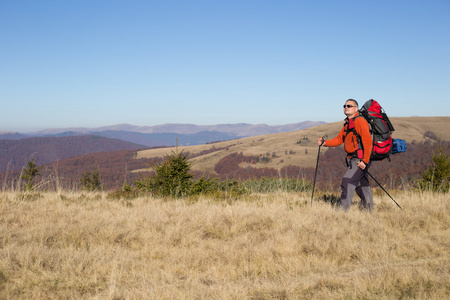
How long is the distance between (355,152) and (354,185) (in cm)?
69

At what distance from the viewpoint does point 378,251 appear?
185 inches

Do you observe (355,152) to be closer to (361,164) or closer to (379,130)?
(361,164)

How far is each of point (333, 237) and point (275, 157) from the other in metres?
96.6

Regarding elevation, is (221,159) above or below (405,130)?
below

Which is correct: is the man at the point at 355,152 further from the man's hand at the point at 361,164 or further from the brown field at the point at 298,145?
the brown field at the point at 298,145

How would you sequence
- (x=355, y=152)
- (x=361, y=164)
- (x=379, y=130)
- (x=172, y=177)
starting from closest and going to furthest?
(x=361, y=164), (x=379, y=130), (x=355, y=152), (x=172, y=177)

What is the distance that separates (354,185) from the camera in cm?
640

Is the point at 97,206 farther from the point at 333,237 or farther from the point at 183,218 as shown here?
the point at 333,237

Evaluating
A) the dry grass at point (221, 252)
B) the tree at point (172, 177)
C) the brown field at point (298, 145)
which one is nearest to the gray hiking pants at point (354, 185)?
the dry grass at point (221, 252)

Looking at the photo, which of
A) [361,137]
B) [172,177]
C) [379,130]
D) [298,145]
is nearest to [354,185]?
[361,137]

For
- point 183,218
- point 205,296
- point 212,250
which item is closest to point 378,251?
point 212,250

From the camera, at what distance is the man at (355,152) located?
6.01 metres

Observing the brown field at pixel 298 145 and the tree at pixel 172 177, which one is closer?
the tree at pixel 172 177

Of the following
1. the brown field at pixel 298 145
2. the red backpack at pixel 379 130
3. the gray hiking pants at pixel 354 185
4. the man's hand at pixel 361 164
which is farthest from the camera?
the brown field at pixel 298 145
